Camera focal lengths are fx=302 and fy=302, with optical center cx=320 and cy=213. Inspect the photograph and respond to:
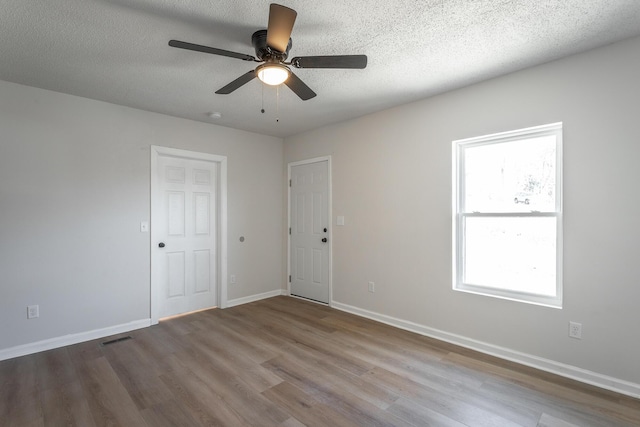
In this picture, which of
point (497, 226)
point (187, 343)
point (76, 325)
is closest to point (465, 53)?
point (497, 226)

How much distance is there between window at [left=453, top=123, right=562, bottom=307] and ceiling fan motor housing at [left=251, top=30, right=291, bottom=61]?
2080mm

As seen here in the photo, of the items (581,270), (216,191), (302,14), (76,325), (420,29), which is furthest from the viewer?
→ (216,191)

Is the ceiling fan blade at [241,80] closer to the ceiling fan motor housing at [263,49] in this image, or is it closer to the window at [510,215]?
the ceiling fan motor housing at [263,49]

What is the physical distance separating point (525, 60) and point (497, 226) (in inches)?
58.4

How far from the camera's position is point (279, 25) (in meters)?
1.70

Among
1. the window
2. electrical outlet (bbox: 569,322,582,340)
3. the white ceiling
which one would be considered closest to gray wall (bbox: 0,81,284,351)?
the white ceiling

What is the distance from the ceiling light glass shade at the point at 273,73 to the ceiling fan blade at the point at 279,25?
107mm

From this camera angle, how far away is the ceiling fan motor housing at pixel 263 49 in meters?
1.99

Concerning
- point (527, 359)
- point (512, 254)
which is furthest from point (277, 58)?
point (527, 359)

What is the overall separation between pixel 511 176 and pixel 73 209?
14.7 ft

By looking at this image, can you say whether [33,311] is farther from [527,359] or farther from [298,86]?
[527,359]

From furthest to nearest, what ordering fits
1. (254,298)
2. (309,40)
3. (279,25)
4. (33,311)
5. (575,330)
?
(254,298) → (33,311) → (575,330) → (309,40) → (279,25)

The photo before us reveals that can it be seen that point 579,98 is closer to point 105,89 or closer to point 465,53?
point 465,53

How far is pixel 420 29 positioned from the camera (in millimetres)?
2135
